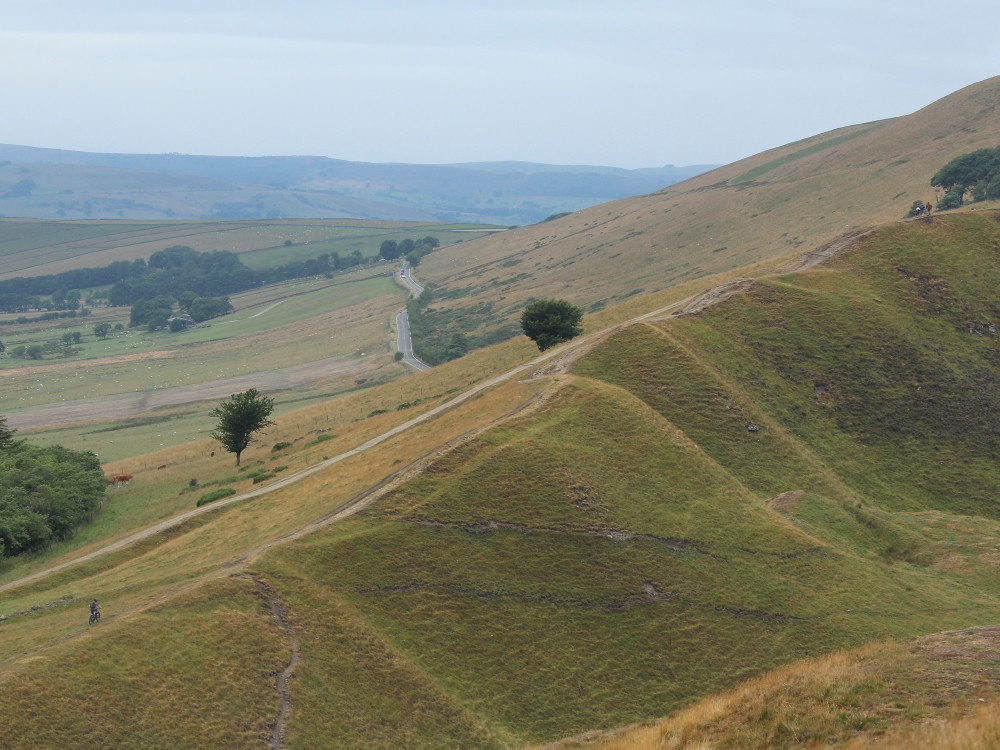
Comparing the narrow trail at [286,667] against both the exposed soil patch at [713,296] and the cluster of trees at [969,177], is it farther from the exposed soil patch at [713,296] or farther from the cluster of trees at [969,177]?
the cluster of trees at [969,177]

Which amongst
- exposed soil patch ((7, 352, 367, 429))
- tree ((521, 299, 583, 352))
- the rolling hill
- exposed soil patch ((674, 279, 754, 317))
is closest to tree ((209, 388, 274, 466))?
the rolling hill

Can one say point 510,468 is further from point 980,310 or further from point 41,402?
point 41,402

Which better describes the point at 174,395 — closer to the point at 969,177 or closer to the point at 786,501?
the point at 786,501

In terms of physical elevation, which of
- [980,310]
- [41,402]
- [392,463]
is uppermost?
[980,310]

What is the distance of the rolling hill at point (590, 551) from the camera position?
110 feet

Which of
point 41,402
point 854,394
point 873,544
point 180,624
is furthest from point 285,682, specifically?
point 41,402

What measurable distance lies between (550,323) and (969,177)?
79.1 meters

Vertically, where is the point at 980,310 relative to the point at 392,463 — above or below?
above

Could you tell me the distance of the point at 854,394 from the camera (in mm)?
67688

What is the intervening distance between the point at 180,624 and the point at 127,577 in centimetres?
1522

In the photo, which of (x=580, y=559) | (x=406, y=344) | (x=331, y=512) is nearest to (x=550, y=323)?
(x=331, y=512)

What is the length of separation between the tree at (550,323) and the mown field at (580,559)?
53.9ft

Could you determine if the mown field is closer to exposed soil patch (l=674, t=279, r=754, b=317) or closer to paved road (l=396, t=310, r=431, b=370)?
exposed soil patch (l=674, t=279, r=754, b=317)

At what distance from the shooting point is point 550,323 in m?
86.8
